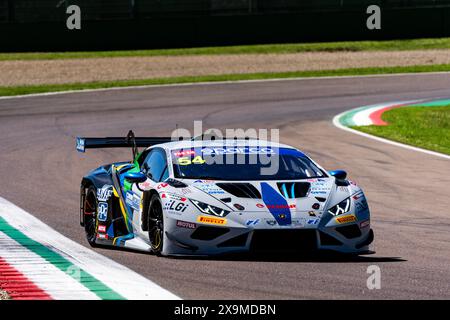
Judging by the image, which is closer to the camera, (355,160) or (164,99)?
(355,160)

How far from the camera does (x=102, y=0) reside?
40.9m

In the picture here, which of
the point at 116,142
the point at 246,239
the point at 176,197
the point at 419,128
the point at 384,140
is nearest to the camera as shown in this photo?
the point at 246,239

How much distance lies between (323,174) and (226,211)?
156 centimetres

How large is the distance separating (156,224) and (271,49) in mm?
31018

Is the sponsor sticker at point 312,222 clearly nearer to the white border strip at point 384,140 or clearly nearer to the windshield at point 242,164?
the windshield at point 242,164

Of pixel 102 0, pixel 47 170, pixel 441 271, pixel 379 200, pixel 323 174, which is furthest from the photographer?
pixel 102 0

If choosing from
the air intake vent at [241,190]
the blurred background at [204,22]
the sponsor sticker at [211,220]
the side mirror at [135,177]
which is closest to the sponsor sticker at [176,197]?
the sponsor sticker at [211,220]

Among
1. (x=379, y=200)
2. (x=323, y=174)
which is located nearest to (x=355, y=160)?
(x=379, y=200)

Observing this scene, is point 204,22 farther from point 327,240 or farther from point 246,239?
point 246,239

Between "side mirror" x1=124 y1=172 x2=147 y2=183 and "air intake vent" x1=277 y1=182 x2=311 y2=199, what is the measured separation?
143 cm

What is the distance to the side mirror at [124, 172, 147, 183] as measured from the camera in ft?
37.8

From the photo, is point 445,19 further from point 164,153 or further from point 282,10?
point 164,153

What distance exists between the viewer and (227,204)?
10742 mm

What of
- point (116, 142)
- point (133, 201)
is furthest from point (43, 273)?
point (116, 142)
